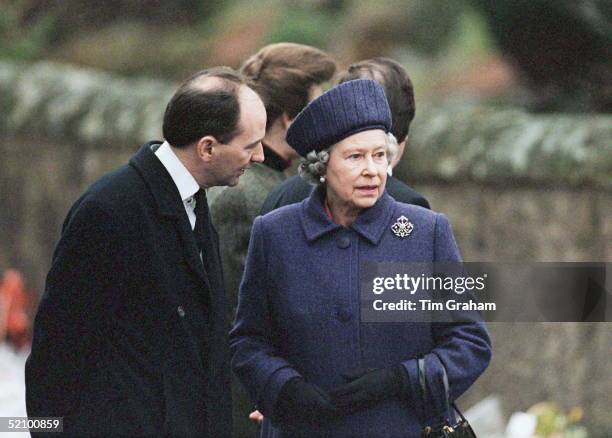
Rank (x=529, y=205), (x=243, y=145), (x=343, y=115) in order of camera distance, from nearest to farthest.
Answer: (x=343, y=115)
(x=243, y=145)
(x=529, y=205)

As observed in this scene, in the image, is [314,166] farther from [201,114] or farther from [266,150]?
[266,150]

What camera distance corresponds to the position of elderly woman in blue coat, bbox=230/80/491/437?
12.4ft

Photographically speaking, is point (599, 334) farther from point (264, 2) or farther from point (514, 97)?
point (264, 2)

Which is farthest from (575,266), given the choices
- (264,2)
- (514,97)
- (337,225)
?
(264,2)

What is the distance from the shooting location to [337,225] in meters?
3.92

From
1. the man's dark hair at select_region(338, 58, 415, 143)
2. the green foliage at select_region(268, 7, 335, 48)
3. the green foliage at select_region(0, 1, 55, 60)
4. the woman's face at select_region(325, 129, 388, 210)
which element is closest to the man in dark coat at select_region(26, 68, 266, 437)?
→ the woman's face at select_region(325, 129, 388, 210)

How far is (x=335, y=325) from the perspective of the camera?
151 inches

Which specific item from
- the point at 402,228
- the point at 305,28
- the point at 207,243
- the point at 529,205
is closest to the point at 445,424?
the point at 402,228

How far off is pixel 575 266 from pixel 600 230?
0.64ft

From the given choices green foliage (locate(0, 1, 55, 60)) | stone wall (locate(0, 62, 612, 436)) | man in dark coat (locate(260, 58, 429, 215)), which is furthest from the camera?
green foliage (locate(0, 1, 55, 60))

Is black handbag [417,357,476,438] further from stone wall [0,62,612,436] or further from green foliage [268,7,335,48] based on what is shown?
green foliage [268,7,335,48]

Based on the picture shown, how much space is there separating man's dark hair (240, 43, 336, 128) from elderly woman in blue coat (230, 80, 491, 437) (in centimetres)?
77

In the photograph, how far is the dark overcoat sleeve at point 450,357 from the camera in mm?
3738

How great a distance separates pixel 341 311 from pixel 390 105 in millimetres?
873
